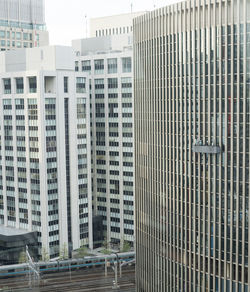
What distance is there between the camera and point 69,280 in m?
159

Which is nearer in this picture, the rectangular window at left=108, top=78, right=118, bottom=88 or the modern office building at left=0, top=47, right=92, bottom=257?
the modern office building at left=0, top=47, right=92, bottom=257

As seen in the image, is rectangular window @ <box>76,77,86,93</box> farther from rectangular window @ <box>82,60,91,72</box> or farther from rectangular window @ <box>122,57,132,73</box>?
rectangular window @ <box>82,60,91,72</box>

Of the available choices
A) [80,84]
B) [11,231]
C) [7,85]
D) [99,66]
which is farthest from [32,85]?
[11,231]

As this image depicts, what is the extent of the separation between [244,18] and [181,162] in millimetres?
27845

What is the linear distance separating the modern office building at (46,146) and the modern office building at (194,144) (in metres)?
61.8

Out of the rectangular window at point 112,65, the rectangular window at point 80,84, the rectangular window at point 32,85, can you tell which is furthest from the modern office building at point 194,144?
the rectangular window at point 112,65

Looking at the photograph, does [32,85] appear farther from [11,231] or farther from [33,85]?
[11,231]

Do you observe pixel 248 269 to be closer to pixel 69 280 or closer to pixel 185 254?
pixel 185 254

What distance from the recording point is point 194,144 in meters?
90.2

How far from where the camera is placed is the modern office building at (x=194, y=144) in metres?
82.6

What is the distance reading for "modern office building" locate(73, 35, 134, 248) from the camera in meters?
183

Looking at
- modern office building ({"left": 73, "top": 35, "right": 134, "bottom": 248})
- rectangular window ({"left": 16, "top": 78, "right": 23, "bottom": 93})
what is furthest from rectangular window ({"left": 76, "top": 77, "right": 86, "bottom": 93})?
rectangular window ({"left": 16, "top": 78, "right": 23, "bottom": 93})

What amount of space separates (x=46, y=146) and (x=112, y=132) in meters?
30.1

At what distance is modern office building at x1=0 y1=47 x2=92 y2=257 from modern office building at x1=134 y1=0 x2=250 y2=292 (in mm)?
61813
